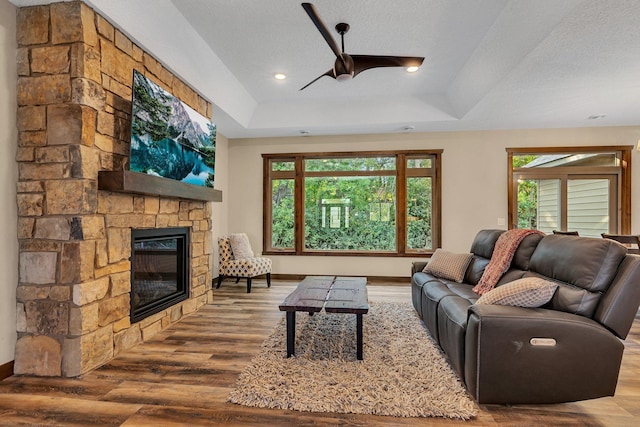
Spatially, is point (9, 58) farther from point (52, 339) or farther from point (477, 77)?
point (477, 77)

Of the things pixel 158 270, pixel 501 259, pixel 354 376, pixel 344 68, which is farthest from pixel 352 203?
pixel 354 376

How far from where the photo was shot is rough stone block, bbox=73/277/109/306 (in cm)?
233

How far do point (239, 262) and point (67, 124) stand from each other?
10.3 feet

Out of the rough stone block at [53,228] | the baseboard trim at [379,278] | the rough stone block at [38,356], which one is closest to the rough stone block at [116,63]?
the rough stone block at [53,228]

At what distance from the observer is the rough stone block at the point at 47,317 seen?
2.35 metres

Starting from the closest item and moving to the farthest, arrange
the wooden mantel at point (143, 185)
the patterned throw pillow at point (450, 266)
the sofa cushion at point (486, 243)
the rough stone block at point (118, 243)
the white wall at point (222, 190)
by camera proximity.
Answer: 1. the wooden mantel at point (143, 185)
2. the rough stone block at point (118, 243)
3. the sofa cushion at point (486, 243)
4. the patterned throw pillow at point (450, 266)
5. the white wall at point (222, 190)

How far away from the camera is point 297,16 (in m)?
3.09

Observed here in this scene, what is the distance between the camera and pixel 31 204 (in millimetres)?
2383

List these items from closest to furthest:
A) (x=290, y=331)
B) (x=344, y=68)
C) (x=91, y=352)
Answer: (x=91, y=352) < (x=290, y=331) < (x=344, y=68)

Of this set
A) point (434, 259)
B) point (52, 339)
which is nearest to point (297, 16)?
point (434, 259)

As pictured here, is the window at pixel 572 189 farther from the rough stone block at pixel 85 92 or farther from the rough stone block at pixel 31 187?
the rough stone block at pixel 31 187

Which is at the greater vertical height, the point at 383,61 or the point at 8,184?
the point at 383,61

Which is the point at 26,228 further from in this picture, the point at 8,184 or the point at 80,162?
the point at 80,162

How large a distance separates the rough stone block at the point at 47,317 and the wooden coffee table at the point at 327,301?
1.54 metres
